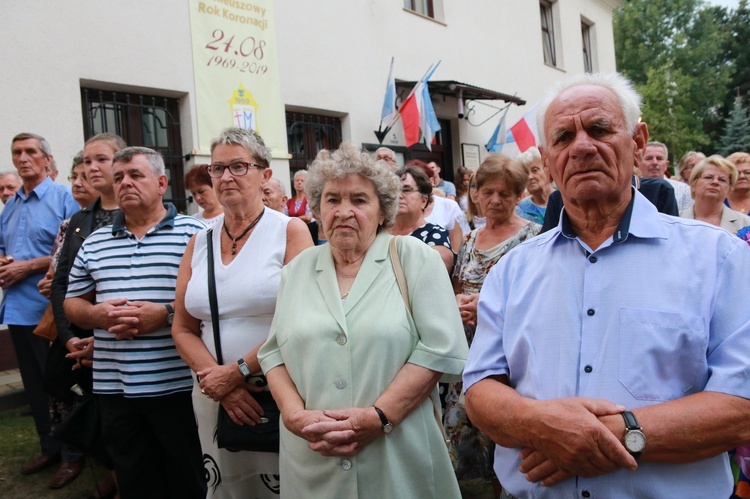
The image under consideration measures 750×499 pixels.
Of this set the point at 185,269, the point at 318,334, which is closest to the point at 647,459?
the point at 318,334

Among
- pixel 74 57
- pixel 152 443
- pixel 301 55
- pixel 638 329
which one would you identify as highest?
pixel 301 55

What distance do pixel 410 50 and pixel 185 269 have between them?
8448 mm

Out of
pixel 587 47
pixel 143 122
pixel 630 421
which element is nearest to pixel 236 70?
pixel 143 122

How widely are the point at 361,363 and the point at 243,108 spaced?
20.1 ft

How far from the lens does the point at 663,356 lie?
4.63ft

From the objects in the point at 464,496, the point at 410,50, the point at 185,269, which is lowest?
the point at 464,496

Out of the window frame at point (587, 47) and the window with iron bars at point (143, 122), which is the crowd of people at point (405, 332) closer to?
the window with iron bars at point (143, 122)

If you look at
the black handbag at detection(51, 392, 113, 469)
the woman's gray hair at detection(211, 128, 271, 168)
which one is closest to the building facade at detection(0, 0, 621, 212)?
the black handbag at detection(51, 392, 113, 469)

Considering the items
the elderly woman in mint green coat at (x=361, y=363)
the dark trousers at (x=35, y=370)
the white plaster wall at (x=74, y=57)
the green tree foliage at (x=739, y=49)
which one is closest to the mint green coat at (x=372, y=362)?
the elderly woman in mint green coat at (x=361, y=363)

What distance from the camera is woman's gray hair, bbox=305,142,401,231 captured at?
2406mm

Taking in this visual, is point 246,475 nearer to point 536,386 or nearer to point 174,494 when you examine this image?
point 174,494

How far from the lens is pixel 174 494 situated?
9.68ft

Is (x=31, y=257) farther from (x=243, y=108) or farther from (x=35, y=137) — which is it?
(x=243, y=108)

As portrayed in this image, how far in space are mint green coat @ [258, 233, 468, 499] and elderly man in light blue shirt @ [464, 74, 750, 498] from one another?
0.47 m
